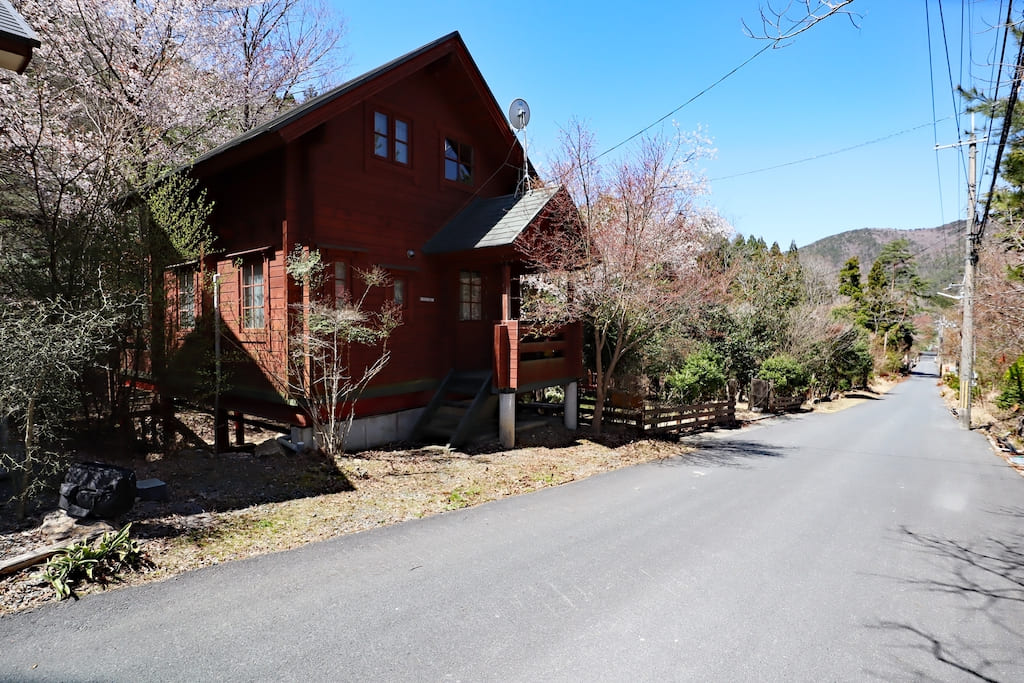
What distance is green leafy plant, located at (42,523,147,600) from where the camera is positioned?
443 centimetres

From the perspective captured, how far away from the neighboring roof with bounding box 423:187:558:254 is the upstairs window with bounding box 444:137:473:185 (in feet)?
3.00

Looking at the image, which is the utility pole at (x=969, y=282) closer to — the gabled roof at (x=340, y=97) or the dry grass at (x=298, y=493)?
the dry grass at (x=298, y=493)

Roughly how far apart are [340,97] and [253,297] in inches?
165

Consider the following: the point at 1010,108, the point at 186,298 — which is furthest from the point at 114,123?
the point at 1010,108

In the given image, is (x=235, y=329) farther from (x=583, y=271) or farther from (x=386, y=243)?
(x=583, y=271)

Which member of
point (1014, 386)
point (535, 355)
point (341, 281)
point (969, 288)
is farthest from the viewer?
point (969, 288)

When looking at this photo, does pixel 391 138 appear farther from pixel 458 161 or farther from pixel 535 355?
pixel 535 355

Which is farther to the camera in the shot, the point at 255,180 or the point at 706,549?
the point at 255,180

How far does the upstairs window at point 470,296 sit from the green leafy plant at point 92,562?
A: 26.7ft

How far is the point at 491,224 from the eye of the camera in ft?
37.2

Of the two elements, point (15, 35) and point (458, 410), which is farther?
point (458, 410)

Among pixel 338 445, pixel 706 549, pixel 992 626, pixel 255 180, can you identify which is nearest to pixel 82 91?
pixel 255 180

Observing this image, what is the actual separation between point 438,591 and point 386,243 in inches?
300

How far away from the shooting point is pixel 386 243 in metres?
10.7
